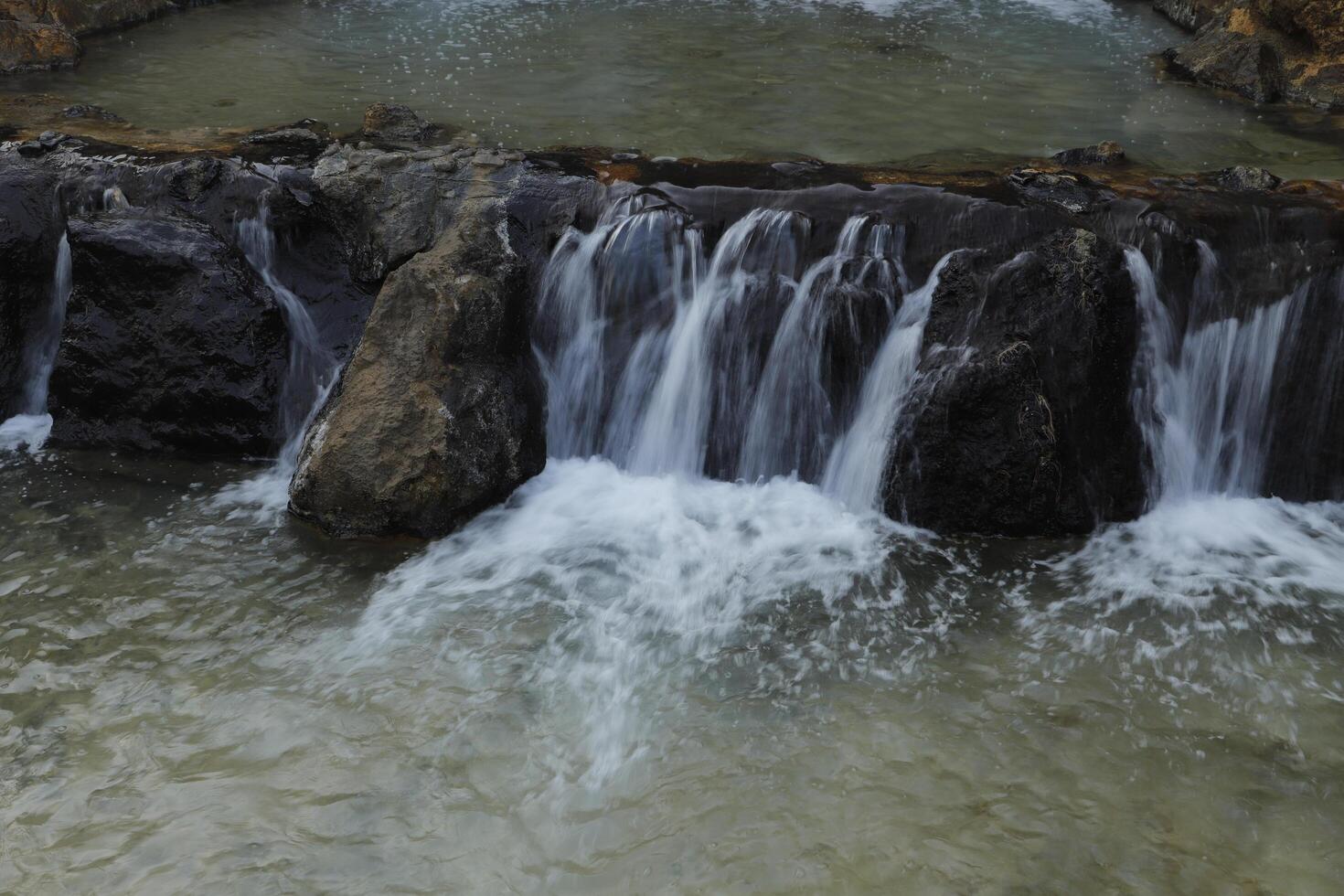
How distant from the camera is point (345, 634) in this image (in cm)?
493

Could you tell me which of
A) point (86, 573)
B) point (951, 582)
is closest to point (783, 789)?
point (951, 582)

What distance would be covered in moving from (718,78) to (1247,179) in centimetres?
513

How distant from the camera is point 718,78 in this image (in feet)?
33.3

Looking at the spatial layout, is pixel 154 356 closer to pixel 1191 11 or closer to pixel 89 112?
pixel 89 112

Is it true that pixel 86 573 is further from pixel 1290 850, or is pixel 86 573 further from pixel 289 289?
pixel 1290 850

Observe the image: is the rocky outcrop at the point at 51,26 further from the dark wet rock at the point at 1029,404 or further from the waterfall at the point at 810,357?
the dark wet rock at the point at 1029,404

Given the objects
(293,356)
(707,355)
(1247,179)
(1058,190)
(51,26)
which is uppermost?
(51,26)

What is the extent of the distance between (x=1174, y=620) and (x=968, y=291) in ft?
6.75

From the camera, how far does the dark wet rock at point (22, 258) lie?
6961 millimetres

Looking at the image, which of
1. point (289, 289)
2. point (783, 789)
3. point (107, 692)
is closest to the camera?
point (783, 789)

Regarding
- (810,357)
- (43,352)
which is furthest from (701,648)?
(43,352)

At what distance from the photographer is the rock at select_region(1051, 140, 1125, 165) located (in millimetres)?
7512

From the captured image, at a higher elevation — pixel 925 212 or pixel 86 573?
pixel 925 212

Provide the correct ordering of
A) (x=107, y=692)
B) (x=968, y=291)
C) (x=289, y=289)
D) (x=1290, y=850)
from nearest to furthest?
(x=1290, y=850) → (x=107, y=692) → (x=968, y=291) → (x=289, y=289)
